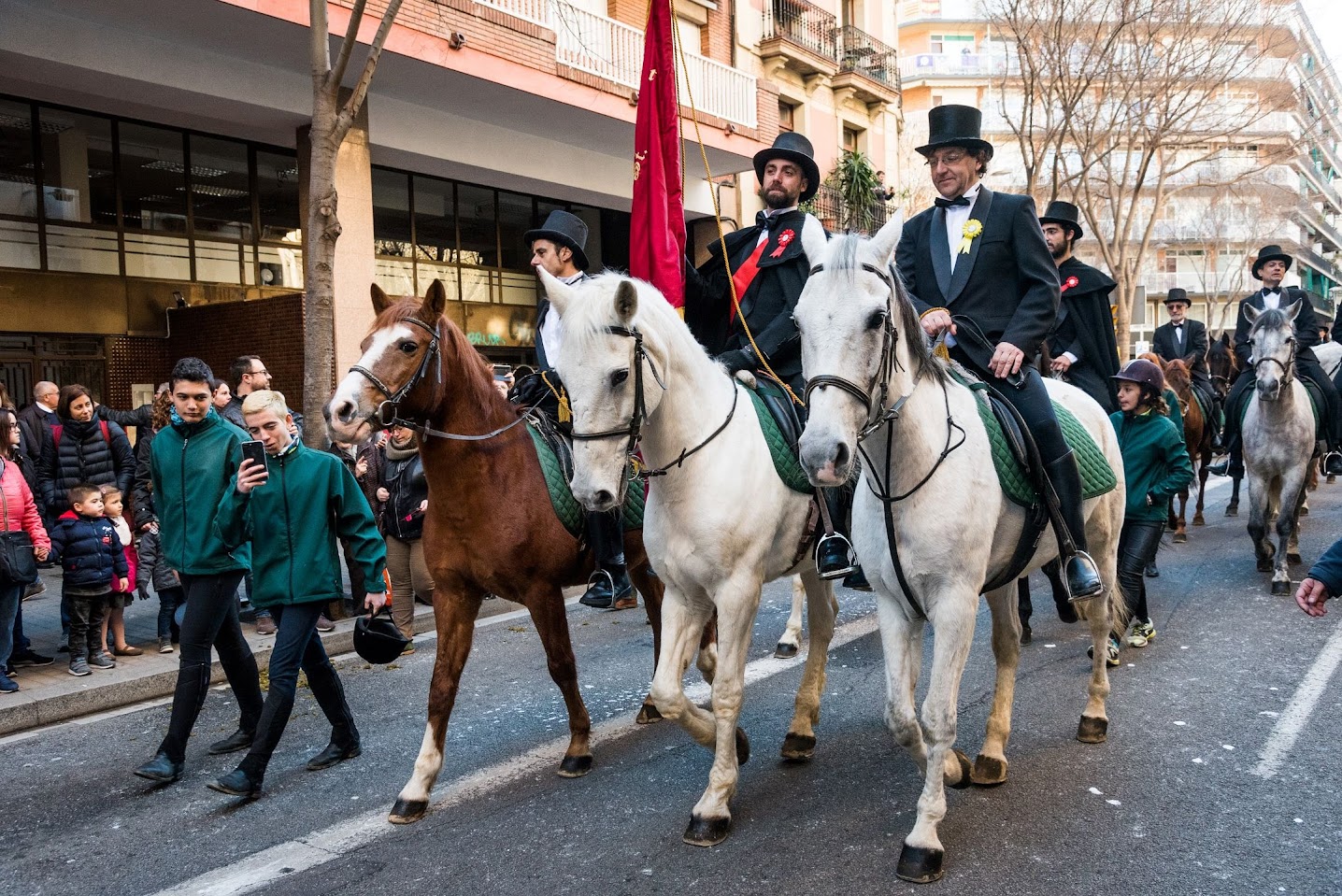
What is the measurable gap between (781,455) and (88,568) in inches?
209

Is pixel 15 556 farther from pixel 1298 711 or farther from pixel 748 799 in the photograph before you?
pixel 1298 711

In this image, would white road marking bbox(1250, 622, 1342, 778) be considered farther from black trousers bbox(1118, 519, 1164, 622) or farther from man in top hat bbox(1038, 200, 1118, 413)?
man in top hat bbox(1038, 200, 1118, 413)

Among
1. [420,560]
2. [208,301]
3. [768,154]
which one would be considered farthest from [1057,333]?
[208,301]

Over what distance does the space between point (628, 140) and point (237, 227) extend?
6669 mm

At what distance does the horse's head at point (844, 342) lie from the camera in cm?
329

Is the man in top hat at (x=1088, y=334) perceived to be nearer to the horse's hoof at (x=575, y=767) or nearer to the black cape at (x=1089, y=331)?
the black cape at (x=1089, y=331)

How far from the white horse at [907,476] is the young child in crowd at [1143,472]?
121 inches

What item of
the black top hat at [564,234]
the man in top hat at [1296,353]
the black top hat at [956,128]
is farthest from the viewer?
the man in top hat at [1296,353]

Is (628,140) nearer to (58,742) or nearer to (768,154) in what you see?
(768,154)

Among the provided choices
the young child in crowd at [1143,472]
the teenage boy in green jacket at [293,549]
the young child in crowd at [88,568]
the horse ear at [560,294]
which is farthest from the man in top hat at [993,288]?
the young child in crowd at [88,568]

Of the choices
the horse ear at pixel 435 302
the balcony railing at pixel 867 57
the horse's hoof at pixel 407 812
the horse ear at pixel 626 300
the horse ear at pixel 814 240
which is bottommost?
the horse's hoof at pixel 407 812

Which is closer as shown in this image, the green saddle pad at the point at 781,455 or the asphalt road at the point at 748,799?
the asphalt road at the point at 748,799

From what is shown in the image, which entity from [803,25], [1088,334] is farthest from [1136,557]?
[803,25]

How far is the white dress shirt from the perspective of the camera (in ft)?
16.1
